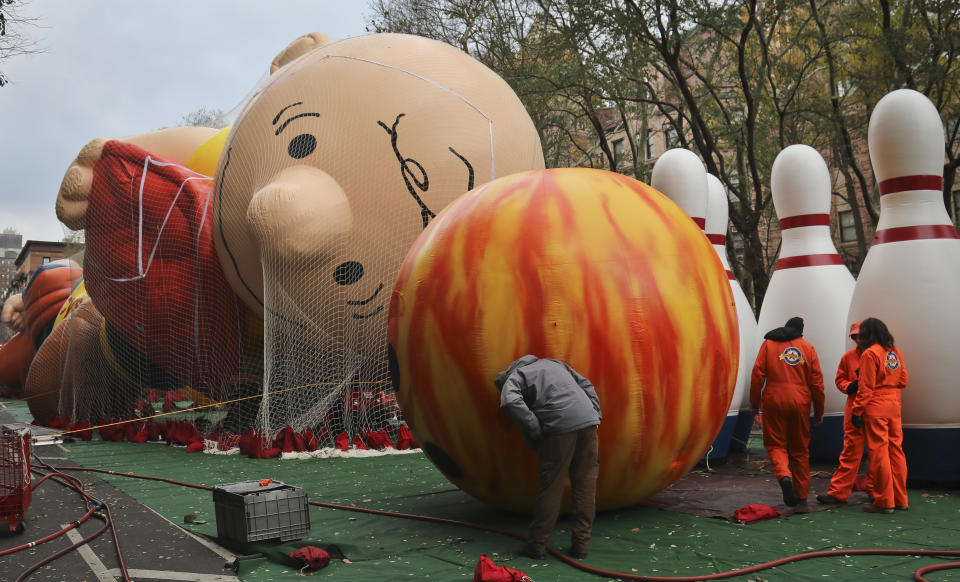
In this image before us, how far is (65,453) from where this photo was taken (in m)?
9.85

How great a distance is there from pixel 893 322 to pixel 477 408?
143 inches

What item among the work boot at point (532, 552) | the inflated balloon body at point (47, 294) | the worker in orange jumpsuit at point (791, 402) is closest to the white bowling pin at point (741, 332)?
the worker in orange jumpsuit at point (791, 402)

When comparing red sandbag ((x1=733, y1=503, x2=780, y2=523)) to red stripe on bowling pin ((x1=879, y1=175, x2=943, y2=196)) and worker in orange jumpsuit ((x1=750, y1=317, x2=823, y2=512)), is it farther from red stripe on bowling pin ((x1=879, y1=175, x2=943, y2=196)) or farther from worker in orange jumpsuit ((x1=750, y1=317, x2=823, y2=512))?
red stripe on bowling pin ((x1=879, y1=175, x2=943, y2=196))

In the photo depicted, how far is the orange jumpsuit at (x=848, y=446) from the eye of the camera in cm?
580

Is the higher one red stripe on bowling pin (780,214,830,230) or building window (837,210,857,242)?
building window (837,210,857,242)

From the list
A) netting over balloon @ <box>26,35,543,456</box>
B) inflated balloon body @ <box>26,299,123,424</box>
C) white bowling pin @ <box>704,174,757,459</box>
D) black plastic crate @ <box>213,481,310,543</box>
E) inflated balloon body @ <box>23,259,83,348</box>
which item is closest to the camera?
black plastic crate @ <box>213,481,310,543</box>

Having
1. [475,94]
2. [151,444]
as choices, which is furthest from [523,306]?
[151,444]

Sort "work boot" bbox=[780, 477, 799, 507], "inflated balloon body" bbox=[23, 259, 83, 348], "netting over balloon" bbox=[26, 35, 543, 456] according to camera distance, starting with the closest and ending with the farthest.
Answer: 1. "work boot" bbox=[780, 477, 799, 507]
2. "netting over balloon" bbox=[26, 35, 543, 456]
3. "inflated balloon body" bbox=[23, 259, 83, 348]

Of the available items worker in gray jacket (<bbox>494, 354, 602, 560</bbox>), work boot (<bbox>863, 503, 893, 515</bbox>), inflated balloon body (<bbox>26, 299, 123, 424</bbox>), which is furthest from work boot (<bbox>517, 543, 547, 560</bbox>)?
inflated balloon body (<bbox>26, 299, 123, 424</bbox>)

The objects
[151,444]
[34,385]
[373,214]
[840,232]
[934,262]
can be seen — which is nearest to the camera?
[934,262]

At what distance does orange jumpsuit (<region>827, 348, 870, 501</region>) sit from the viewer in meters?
5.80

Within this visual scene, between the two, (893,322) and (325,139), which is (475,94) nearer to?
(325,139)

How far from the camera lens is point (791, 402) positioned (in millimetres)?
5793

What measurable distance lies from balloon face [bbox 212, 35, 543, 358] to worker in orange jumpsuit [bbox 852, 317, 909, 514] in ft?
13.7
